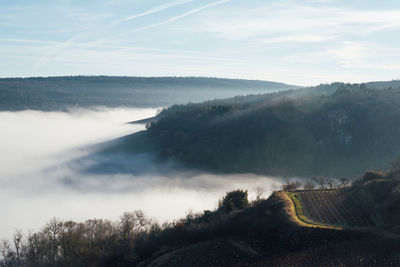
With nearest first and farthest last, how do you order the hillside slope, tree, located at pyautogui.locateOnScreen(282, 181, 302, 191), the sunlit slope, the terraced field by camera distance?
the hillside slope → the sunlit slope → the terraced field → tree, located at pyautogui.locateOnScreen(282, 181, 302, 191)

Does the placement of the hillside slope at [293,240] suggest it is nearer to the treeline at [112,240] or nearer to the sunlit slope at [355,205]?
the sunlit slope at [355,205]

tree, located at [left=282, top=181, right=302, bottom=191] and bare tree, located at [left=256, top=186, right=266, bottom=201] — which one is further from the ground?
tree, located at [left=282, top=181, right=302, bottom=191]

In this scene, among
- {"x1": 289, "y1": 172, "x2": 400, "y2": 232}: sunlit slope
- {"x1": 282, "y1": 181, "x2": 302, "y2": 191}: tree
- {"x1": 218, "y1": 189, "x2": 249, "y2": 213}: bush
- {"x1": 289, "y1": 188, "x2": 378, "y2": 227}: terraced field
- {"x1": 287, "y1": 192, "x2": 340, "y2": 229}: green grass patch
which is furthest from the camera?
{"x1": 282, "y1": 181, "x2": 302, "y2": 191}: tree

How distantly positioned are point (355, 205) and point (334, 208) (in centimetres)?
322

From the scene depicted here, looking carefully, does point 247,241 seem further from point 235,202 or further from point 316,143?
point 316,143

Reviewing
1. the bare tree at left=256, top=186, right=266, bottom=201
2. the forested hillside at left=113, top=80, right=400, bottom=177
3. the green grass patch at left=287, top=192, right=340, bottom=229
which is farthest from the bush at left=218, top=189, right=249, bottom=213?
the forested hillside at left=113, top=80, right=400, bottom=177

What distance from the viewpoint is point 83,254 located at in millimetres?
64688

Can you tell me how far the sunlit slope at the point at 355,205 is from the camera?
172ft

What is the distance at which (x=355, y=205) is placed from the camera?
60.3 meters

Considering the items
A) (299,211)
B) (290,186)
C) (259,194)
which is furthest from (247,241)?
(259,194)

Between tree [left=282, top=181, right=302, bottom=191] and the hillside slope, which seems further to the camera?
tree [left=282, top=181, right=302, bottom=191]

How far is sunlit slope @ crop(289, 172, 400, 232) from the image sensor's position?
52375 millimetres

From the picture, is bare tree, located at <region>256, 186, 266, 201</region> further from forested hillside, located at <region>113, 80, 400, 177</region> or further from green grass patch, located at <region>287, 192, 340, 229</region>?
forested hillside, located at <region>113, 80, 400, 177</region>

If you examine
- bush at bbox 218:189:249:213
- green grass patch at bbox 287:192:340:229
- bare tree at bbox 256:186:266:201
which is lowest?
bare tree at bbox 256:186:266:201
